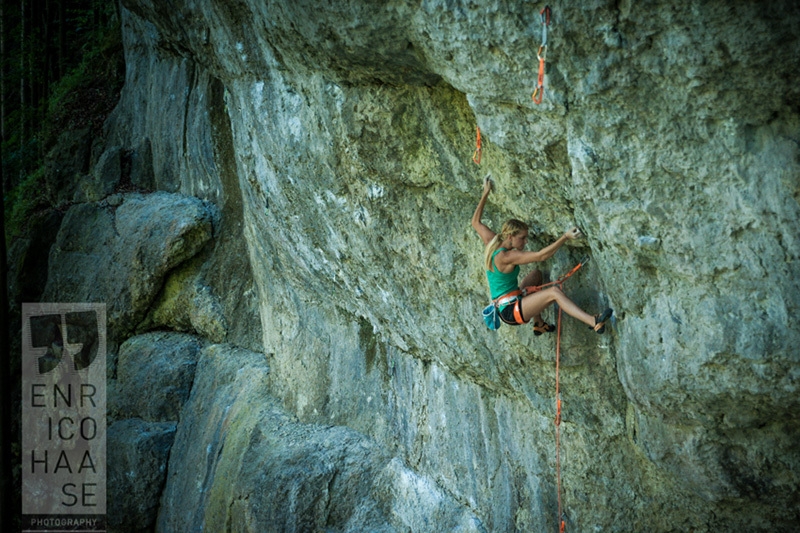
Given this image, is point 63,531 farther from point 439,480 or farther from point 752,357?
point 752,357

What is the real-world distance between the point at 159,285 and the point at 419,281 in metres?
6.55

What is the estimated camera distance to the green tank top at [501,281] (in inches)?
231

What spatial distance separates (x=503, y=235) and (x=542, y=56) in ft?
4.91

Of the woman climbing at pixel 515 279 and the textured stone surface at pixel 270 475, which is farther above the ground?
the woman climbing at pixel 515 279

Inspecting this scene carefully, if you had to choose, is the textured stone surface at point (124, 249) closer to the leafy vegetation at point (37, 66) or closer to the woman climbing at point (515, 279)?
the leafy vegetation at point (37, 66)

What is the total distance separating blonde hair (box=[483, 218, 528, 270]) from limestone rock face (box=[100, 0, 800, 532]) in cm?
23

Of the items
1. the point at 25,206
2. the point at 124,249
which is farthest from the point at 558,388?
the point at 25,206

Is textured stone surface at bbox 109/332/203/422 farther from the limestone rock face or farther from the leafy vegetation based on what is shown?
the leafy vegetation

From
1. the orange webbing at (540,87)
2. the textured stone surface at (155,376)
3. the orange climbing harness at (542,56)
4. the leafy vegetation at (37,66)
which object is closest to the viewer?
the orange climbing harness at (542,56)

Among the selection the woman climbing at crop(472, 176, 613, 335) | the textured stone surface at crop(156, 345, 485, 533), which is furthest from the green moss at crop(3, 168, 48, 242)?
the woman climbing at crop(472, 176, 613, 335)

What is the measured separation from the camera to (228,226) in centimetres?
1189

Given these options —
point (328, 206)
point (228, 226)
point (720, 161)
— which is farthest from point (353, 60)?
point (228, 226)

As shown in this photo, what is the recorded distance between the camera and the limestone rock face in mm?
4344

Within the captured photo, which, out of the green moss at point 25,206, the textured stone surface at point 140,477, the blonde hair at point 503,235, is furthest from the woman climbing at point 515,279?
the green moss at point 25,206
